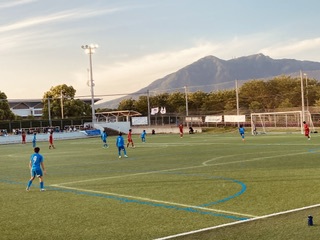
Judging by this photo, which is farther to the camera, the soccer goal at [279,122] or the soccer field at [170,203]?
the soccer goal at [279,122]

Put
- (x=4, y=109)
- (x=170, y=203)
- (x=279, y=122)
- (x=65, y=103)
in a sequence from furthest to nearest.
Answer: (x=65, y=103) → (x=4, y=109) → (x=279, y=122) → (x=170, y=203)

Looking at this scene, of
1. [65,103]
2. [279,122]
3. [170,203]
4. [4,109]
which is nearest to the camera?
[170,203]

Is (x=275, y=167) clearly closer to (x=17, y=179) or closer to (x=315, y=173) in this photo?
(x=315, y=173)

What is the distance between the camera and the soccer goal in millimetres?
49419

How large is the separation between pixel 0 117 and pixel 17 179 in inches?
2720

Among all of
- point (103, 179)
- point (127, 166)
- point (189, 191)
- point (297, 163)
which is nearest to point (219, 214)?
point (189, 191)

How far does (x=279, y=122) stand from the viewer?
53625 millimetres

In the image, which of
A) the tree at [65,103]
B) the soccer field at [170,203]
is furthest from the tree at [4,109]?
the soccer field at [170,203]

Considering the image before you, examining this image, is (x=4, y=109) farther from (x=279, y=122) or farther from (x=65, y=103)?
(x=279, y=122)

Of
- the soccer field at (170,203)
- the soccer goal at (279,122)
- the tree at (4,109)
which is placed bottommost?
the soccer field at (170,203)

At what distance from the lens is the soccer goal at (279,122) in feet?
162

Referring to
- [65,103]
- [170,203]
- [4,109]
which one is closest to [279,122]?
[170,203]

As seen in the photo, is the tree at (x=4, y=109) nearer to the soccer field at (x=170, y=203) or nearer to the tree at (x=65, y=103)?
the tree at (x=65, y=103)

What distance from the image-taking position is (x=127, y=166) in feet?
68.7
